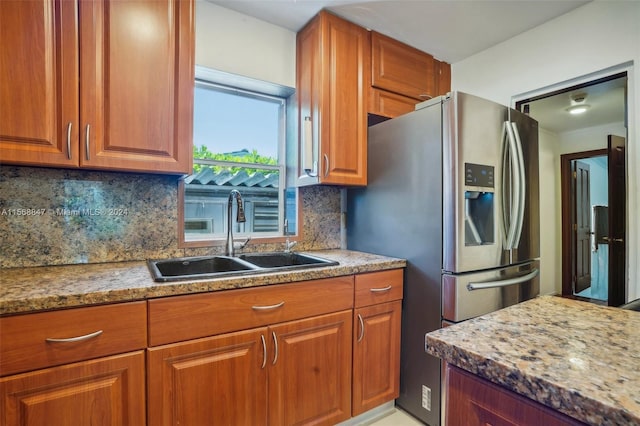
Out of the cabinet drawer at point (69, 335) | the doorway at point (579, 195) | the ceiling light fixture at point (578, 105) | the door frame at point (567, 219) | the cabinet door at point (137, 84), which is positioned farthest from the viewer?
the door frame at point (567, 219)

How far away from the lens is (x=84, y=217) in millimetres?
1570

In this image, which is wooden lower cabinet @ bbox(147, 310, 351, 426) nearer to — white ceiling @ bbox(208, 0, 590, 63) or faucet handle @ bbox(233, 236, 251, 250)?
faucet handle @ bbox(233, 236, 251, 250)

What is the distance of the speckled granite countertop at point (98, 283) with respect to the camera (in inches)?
39.1

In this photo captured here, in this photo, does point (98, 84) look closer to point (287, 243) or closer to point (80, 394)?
point (80, 394)

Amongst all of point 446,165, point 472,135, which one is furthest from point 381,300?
point 472,135

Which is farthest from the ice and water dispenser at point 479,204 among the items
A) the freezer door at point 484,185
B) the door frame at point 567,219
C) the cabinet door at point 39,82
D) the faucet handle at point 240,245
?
the door frame at point 567,219

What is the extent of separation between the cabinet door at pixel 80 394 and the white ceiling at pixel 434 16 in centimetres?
195

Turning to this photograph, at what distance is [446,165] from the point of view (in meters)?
1.67

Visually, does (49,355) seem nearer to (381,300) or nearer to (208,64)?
(381,300)

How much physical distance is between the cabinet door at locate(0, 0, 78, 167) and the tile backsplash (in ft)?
1.05

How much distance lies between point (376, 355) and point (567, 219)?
3.96m

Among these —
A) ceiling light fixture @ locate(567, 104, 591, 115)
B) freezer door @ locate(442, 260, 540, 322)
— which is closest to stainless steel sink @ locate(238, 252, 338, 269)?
freezer door @ locate(442, 260, 540, 322)

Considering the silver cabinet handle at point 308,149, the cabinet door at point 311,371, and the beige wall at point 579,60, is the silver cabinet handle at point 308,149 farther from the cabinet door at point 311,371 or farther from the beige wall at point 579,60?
the beige wall at point 579,60

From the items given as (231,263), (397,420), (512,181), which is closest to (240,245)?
(231,263)
